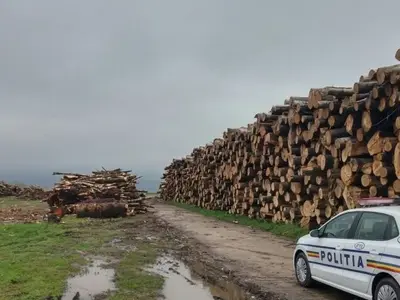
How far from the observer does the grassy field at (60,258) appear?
7.88 meters

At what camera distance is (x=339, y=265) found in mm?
7191

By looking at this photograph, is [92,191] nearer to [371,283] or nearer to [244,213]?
[244,213]

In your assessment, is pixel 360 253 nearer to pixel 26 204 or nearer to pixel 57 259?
pixel 57 259

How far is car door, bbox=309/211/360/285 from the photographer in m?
7.22

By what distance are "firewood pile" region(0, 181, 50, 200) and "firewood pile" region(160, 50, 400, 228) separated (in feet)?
67.9

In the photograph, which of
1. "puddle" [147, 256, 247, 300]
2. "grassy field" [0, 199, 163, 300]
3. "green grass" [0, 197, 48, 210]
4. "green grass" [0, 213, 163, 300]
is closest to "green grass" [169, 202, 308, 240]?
"grassy field" [0, 199, 163, 300]

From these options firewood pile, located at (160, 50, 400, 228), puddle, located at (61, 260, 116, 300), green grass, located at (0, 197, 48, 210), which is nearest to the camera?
puddle, located at (61, 260, 116, 300)

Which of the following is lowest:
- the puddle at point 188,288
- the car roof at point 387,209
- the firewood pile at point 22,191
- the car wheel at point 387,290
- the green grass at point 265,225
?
the puddle at point 188,288

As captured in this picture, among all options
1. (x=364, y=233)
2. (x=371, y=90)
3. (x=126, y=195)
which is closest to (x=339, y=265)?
(x=364, y=233)

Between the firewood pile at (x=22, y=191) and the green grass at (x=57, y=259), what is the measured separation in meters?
22.2

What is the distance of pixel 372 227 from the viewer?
6711mm

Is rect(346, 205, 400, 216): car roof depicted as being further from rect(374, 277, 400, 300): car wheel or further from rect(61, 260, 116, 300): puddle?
rect(61, 260, 116, 300): puddle

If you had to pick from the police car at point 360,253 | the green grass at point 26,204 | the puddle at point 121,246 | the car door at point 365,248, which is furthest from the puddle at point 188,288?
the green grass at point 26,204

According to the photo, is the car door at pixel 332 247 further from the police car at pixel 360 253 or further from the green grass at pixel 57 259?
the green grass at pixel 57 259
